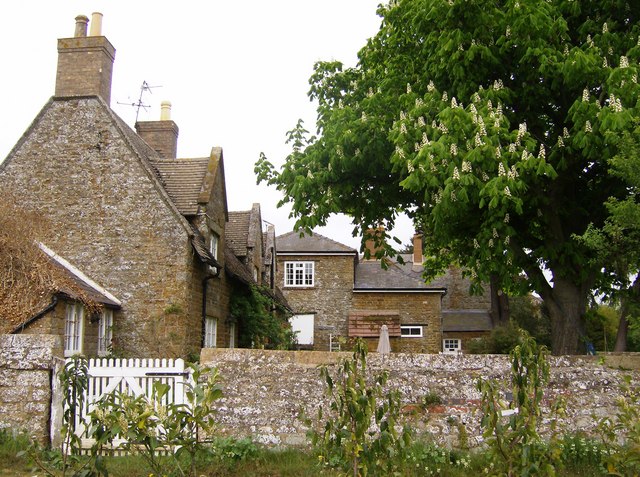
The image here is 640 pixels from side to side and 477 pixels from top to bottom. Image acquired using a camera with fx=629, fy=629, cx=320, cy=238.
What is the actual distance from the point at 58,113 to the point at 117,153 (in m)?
2.19

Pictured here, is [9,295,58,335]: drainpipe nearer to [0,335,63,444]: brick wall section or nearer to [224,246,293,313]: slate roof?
[0,335,63,444]: brick wall section

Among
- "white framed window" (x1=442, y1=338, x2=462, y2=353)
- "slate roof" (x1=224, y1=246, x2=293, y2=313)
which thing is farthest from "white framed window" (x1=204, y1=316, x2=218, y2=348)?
"white framed window" (x1=442, y1=338, x2=462, y2=353)

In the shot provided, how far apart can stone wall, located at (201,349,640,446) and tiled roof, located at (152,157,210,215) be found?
30.7ft

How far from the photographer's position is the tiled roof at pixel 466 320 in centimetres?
3977

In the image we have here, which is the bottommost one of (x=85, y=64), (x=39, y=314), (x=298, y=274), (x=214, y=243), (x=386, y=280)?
(x=39, y=314)

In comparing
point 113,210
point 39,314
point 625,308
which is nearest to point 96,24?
point 113,210

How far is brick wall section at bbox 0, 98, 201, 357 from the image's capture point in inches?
633

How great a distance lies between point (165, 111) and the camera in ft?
76.7

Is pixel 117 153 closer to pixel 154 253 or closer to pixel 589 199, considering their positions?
pixel 154 253

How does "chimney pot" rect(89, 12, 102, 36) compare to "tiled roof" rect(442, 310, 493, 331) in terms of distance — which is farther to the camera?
"tiled roof" rect(442, 310, 493, 331)

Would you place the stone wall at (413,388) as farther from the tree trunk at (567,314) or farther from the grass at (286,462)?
the tree trunk at (567,314)

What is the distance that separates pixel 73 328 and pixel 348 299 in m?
22.8

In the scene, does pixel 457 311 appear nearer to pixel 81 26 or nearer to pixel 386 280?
pixel 386 280

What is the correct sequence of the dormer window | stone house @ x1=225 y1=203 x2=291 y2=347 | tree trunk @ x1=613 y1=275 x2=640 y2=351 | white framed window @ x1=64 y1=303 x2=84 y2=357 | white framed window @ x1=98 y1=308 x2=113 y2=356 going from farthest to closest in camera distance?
stone house @ x1=225 y1=203 x2=291 y2=347 → the dormer window → white framed window @ x1=98 y1=308 x2=113 y2=356 → white framed window @ x1=64 y1=303 x2=84 y2=357 → tree trunk @ x1=613 y1=275 x2=640 y2=351
